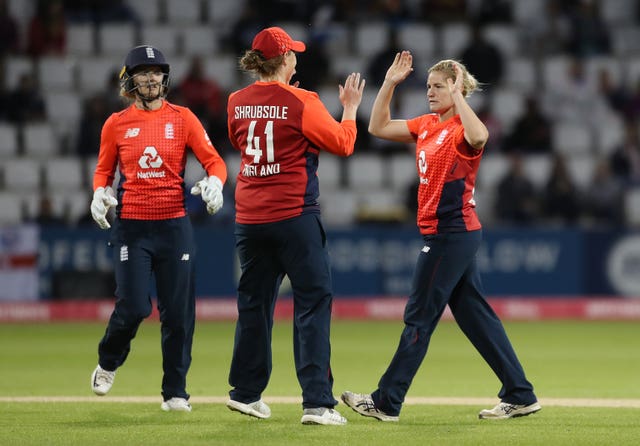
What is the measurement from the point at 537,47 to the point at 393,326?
6.92 metres

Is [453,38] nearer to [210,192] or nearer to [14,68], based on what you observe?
[14,68]

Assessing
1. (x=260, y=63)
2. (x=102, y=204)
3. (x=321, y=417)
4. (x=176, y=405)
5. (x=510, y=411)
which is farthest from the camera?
(x=176, y=405)

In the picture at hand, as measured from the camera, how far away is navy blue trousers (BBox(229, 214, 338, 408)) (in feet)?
23.1

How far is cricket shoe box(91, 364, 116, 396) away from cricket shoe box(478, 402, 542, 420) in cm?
233

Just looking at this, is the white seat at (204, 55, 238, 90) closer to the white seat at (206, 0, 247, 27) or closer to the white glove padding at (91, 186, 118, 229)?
the white seat at (206, 0, 247, 27)

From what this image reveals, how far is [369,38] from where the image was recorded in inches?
768

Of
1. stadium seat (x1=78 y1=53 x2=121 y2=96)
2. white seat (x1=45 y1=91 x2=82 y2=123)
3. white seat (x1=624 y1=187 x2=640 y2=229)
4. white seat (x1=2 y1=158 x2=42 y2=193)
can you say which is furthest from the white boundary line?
stadium seat (x1=78 y1=53 x2=121 y2=96)

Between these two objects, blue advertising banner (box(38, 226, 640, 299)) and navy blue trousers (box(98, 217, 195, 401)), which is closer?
navy blue trousers (box(98, 217, 195, 401))

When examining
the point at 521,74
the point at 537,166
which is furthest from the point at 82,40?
the point at 537,166

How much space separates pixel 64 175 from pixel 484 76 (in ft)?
20.7

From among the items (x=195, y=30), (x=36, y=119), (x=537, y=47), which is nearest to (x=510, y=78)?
(x=537, y=47)

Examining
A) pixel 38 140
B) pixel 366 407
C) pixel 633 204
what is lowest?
pixel 366 407

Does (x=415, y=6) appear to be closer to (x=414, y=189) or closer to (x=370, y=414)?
(x=414, y=189)

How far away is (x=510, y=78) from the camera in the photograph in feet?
64.4
